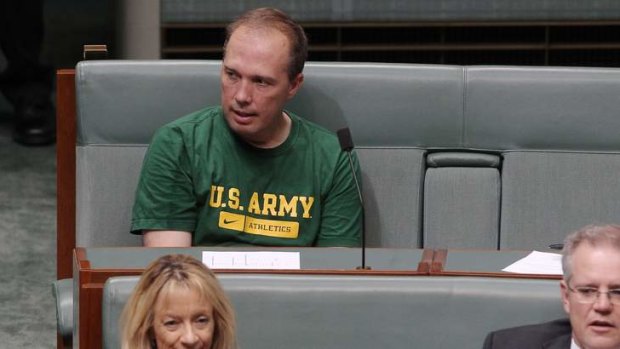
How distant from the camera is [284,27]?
3.60 metres

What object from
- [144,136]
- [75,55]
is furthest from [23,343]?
[75,55]

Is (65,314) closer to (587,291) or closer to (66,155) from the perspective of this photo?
(66,155)

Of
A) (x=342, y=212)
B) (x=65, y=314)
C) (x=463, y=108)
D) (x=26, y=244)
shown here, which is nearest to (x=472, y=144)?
(x=463, y=108)

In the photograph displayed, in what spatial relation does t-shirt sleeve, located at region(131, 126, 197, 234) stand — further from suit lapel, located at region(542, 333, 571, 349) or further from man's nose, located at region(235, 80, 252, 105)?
suit lapel, located at region(542, 333, 571, 349)

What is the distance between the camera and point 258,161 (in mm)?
3604

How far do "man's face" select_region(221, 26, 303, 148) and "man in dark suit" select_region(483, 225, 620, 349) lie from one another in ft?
3.30

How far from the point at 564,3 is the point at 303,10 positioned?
0.86 m

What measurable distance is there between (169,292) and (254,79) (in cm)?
105

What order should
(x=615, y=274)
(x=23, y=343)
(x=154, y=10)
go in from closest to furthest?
(x=615, y=274) < (x=23, y=343) < (x=154, y=10)

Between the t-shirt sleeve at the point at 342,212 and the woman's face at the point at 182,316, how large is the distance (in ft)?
3.40

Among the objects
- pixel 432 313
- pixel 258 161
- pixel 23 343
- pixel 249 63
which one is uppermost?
pixel 249 63

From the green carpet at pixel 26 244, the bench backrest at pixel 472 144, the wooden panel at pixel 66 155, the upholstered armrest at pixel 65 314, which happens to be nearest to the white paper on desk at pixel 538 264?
the bench backrest at pixel 472 144

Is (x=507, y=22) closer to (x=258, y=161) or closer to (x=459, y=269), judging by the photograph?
(x=258, y=161)

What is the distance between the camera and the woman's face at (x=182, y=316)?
2.55 meters
